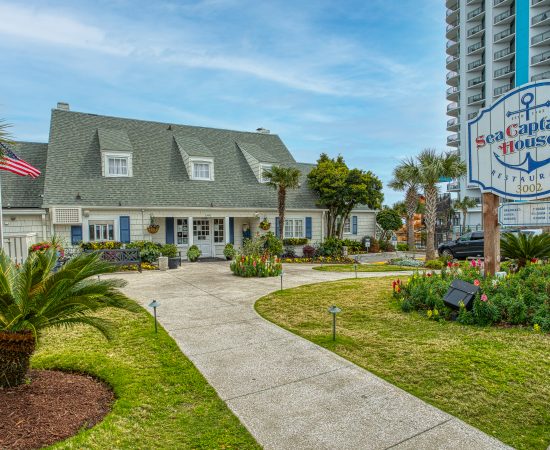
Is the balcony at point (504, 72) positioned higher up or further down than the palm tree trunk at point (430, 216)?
higher up

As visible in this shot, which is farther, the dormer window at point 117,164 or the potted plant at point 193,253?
the potted plant at point 193,253

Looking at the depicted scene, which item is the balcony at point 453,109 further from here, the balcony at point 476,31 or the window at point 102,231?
the window at point 102,231

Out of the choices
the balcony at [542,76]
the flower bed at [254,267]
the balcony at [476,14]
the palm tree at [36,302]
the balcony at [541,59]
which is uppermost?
the balcony at [476,14]

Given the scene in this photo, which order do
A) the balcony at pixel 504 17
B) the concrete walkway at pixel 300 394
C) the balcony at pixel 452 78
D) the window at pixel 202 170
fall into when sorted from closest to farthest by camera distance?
the concrete walkway at pixel 300 394 → the window at pixel 202 170 → the balcony at pixel 504 17 → the balcony at pixel 452 78

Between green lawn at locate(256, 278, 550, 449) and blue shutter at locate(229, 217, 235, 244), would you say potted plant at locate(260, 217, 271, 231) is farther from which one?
green lawn at locate(256, 278, 550, 449)

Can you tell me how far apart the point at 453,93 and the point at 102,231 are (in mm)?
60598

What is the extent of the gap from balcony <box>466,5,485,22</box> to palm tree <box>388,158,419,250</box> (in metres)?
43.1

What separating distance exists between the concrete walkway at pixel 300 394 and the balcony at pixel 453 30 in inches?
2704

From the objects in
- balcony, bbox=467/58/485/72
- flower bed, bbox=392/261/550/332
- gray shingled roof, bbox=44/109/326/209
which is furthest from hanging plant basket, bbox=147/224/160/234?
balcony, bbox=467/58/485/72

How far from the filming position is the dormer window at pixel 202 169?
70.5 ft

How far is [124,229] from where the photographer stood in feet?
59.7

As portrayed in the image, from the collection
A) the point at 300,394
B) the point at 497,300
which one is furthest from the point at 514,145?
the point at 300,394

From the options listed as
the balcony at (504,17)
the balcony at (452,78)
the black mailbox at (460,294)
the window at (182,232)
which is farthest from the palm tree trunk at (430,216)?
the balcony at (452,78)

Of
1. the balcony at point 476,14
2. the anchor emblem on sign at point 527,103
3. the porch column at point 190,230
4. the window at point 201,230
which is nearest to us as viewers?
the anchor emblem on sign at point 527,103
